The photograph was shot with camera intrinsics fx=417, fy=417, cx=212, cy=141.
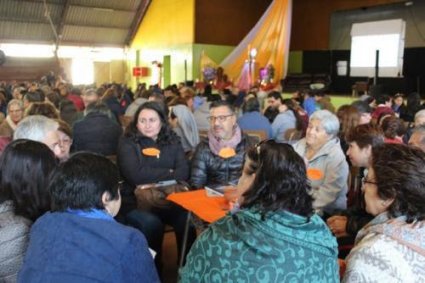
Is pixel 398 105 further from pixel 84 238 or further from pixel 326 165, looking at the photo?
pixel 84 238

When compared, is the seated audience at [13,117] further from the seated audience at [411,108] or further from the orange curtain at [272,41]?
the orange curtain at [272,41]

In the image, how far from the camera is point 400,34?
1293cm

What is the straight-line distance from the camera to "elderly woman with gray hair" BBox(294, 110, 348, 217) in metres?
2.69

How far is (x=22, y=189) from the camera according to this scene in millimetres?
1621

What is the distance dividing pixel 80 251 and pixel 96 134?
2.61 meters

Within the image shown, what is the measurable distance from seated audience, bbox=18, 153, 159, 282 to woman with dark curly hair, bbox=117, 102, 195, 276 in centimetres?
131

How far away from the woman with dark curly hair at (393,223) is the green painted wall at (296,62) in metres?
15.4

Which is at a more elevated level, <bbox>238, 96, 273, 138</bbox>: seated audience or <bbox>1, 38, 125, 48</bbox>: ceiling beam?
<bbox>1, 38, 125, 48</bbox>: ceiling beam

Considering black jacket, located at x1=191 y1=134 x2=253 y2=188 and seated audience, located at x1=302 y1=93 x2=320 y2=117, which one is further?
seated audience, located at x1=302 y1=93 x2=320 y2=117

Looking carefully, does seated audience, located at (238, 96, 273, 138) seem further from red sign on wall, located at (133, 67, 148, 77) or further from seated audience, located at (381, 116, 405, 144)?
red sign on wall, located at (133, 67, 148, 77)

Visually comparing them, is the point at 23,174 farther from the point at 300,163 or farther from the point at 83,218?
the point at 300,163

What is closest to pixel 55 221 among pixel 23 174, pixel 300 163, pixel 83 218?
pixel 83 218

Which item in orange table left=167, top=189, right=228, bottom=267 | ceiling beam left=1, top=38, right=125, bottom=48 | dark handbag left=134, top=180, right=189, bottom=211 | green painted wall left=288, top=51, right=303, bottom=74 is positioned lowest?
dark handbag left=134, top=180, right=189, bottom=211

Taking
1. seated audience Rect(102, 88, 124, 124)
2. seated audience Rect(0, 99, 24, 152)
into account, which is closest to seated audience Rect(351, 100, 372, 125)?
seated audience Rect(0, 99, 24, 152)
